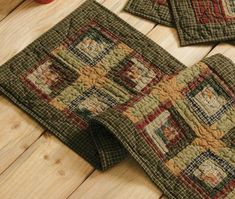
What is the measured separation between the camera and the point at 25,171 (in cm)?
116

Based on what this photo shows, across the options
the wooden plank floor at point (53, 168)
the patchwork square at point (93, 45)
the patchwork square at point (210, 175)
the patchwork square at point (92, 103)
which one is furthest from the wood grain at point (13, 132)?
the patchwork square at point (210, 175)

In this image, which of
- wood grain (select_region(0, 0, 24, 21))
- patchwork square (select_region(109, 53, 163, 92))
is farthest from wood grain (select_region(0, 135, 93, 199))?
wood grain (select_region(0, 0, 24, 21))

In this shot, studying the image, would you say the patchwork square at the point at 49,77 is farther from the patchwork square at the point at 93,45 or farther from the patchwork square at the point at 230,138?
the patchwork square at the point at 230,138

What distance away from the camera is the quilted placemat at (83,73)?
3.97 ft

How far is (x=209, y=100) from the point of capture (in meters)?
1.21

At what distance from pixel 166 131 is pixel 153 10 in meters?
0.43

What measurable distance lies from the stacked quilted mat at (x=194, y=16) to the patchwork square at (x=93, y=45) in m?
0.13

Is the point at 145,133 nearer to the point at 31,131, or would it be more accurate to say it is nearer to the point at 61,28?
the point at 31,131

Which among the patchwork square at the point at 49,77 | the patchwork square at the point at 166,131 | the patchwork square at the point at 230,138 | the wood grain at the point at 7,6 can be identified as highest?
the wood grain at the point at 7,6

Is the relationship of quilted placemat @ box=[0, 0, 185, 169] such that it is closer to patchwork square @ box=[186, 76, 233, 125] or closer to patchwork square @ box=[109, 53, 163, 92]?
patchwork square @ box=[109, 53, 163, 92]

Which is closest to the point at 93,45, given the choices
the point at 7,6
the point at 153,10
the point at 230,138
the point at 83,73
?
the point at 83,73

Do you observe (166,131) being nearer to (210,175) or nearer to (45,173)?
(210,175)

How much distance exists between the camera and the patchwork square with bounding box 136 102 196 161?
1.15 meters

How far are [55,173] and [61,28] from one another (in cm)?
46
